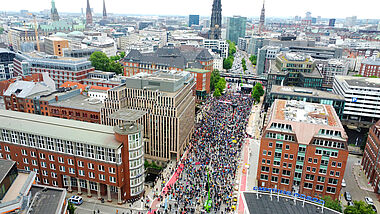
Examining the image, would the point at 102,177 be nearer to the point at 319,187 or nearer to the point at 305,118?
the point at 319,187

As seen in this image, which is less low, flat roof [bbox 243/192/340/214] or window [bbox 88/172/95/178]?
flat roof [bbox 243/192/340/214]

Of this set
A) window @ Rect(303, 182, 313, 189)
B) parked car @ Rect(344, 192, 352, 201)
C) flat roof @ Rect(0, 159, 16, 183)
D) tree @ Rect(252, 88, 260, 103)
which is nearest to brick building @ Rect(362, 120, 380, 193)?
parked car @ Rect(344, 192, 352, 201)

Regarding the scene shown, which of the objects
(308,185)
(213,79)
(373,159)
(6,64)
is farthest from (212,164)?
(6,64)

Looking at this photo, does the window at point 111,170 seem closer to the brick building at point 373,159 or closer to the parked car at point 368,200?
the parked car at point 368,200

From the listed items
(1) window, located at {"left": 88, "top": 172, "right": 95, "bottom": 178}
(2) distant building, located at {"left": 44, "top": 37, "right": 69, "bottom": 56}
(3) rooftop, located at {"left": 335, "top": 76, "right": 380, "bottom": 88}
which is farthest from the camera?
(2) distant building, located at {"left": 44, "top": 37, "right": 69, "bottom": 56}

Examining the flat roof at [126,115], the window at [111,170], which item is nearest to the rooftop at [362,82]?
the flat roof at [126,115]

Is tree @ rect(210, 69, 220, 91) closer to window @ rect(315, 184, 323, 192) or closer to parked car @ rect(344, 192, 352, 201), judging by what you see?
window @ rect(315, 184, 323, 192)
